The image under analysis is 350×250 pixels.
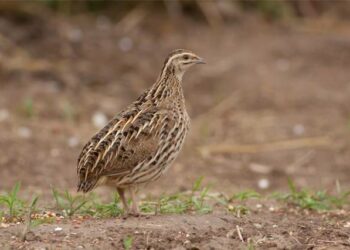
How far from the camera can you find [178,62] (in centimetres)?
750

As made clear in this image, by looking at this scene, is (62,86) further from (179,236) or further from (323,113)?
(179,236)

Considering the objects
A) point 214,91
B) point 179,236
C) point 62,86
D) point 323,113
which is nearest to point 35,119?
point 62,86

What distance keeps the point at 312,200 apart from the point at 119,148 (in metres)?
2.07

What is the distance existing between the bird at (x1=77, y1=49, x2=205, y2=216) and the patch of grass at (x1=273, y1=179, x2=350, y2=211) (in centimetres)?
139

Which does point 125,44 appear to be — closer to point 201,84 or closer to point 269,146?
point 201,84

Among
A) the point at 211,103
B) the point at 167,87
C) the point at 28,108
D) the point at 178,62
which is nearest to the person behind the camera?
the point at 167,87

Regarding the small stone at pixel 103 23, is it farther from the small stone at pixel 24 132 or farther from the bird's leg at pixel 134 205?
the bird's leg at pixel 134 205

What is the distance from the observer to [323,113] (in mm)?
12828

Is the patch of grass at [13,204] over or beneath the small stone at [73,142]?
beneath

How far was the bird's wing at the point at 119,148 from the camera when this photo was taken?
261 inches

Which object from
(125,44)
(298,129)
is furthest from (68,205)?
(125,44)

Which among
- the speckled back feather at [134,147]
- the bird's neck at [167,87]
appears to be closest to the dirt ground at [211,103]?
the speckled back feather at [134,147]

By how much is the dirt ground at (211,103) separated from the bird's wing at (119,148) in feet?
1.24

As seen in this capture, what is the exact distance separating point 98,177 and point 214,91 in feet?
23.0
